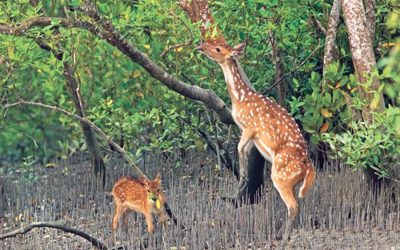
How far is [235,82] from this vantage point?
10102mm

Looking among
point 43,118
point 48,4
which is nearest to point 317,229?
point 48,4

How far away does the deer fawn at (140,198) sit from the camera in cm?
988

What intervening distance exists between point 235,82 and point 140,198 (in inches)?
46.1

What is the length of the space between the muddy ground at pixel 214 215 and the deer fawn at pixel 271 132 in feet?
1.12

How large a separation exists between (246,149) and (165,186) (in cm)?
188

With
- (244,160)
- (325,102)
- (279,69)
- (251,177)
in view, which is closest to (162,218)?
(244,160)

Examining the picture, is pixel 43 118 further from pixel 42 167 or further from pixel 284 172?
pixel 284 172

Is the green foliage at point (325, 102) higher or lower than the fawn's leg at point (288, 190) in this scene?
higher

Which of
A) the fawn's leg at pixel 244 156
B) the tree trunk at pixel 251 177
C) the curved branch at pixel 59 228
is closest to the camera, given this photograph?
the curved branch at pixel 59 228

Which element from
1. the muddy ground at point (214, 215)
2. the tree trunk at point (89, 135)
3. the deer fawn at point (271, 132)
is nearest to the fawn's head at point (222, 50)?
the deer fawn at point (271, 132)

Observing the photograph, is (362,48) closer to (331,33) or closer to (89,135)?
(331,33)

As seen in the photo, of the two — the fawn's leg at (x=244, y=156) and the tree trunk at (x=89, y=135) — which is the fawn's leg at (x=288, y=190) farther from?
the tree trunk at (x=89, y=135)

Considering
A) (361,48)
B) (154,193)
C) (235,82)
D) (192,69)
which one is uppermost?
(192,69)

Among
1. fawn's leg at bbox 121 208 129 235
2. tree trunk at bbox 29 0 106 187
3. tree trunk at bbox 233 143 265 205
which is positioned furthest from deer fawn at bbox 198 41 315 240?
tree trunk at bbox 29 0 106 187
